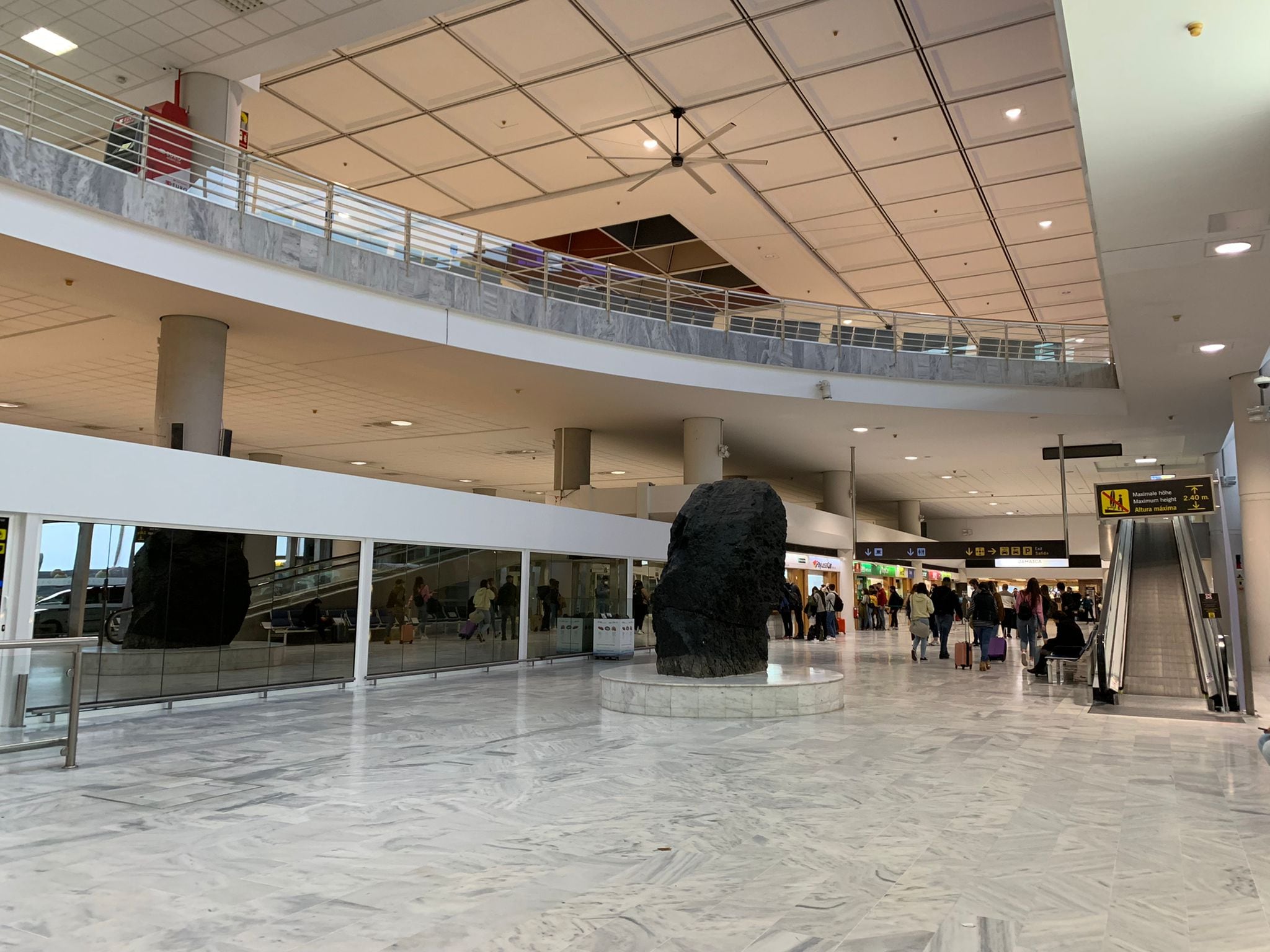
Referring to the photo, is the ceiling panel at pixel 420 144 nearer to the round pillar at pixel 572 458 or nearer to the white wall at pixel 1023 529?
the round pillar at pixel 572 458

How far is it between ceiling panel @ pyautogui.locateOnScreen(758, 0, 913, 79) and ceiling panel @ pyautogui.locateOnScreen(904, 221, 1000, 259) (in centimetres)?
698

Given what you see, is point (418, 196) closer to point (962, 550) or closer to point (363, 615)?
point (363, 615)

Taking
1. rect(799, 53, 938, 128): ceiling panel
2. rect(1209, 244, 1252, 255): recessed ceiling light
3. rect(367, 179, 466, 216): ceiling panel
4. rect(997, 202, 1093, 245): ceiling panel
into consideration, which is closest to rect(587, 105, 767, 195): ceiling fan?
rect(799, 53, 938, 128): ceiling panel

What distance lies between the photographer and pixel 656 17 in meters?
13.9

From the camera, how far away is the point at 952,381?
65.8ft

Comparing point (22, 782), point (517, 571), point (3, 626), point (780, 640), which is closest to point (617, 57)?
point (517, 571)

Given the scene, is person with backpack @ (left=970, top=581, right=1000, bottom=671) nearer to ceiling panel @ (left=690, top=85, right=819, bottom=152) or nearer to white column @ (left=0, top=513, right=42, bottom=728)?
ceiling panel @ (left=690, top=85, right=819, bottom=152)

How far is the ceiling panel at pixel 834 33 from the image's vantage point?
1365cm

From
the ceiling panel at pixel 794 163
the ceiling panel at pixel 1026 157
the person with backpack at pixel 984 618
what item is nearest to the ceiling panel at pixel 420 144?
the ceiling panel at pixel 794 163

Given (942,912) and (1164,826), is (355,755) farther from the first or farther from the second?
(1164,826)

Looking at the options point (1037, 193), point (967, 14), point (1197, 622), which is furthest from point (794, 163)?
point (1197, 622)

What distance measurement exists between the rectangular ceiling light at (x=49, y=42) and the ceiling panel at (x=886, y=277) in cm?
1714

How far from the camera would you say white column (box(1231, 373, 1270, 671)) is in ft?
54.3

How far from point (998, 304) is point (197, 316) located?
2057 cm
